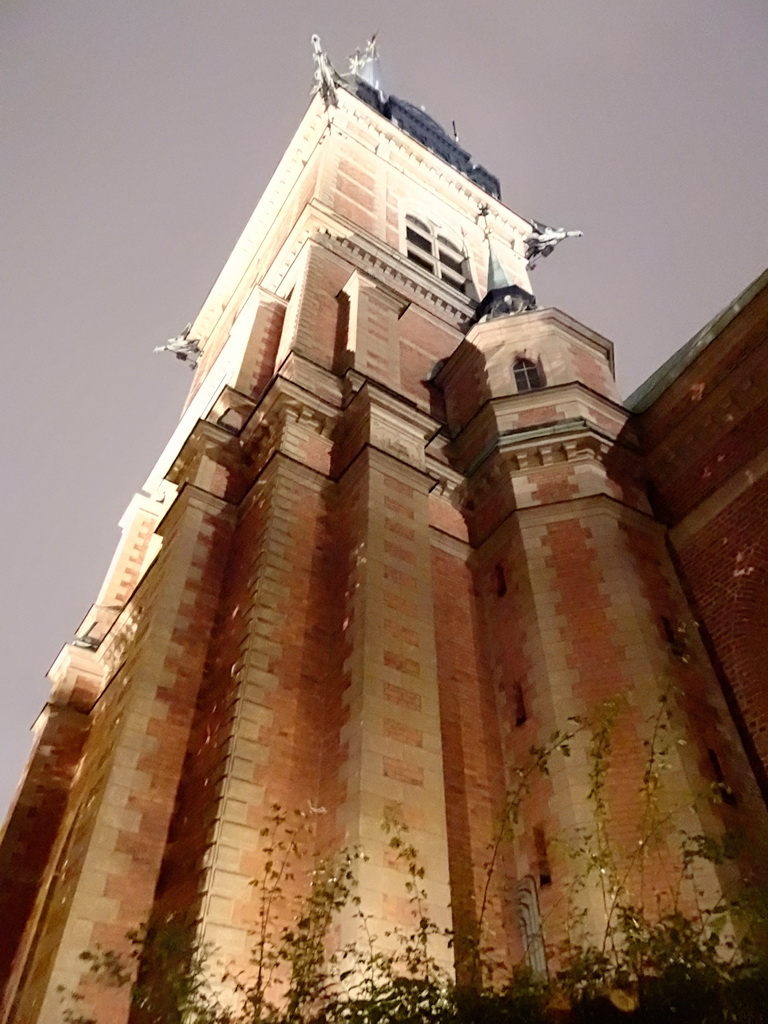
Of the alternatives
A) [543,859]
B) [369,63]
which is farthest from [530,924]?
[369,63]

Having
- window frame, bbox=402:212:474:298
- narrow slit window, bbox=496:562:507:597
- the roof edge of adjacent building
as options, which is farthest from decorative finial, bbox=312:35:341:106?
narrow slit window, bbox=496:562:507:597

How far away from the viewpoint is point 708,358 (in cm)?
1698

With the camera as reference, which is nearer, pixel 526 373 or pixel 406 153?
pixel 526 373

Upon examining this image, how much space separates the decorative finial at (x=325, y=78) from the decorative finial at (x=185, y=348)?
11.8 m

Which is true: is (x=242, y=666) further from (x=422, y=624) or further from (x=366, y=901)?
(x=366, y=901)

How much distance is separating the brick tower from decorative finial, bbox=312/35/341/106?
18.1m

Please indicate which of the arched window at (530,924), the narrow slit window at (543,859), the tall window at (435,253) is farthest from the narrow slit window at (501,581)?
the tall window at (435,253)

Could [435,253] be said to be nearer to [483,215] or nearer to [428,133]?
[483,215]

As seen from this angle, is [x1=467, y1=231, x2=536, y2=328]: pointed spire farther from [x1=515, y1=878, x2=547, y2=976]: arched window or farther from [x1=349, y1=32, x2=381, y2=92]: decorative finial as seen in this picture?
[x1=349, y1=32, x2=381, y2=92]: decorative finial

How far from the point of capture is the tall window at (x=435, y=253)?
30312mm

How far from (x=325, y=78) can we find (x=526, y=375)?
22209 millimetres

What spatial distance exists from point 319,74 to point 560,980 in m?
37.0

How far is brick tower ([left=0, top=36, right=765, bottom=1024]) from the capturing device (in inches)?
381

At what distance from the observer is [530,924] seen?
10547mm
